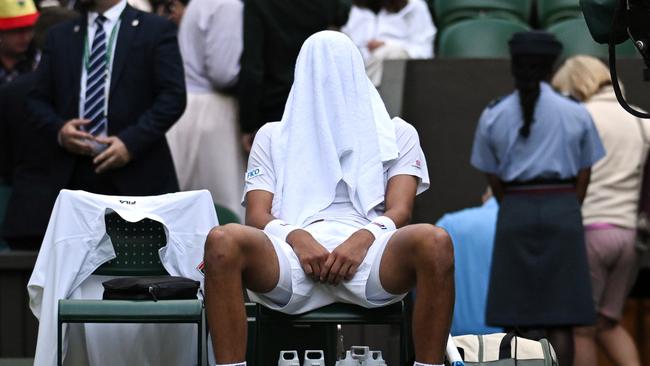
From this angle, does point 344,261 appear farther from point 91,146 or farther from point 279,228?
point 91,146

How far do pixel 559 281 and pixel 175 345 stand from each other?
2.67m

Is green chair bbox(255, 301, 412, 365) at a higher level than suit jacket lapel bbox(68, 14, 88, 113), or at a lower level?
lower

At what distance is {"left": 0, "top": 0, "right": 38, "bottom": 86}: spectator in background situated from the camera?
9.37 meters

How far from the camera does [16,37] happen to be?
938 cm

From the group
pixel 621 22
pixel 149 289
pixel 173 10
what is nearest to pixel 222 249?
pixel 149 289

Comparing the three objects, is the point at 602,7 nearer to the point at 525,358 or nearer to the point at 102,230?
the point at 525,358

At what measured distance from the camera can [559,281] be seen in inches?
332

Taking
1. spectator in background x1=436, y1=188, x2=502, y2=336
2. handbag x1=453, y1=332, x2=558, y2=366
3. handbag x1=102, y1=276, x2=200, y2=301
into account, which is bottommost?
spectator in background x1=436, y1=188, x2=502, y2=336

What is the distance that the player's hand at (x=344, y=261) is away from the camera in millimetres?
5965

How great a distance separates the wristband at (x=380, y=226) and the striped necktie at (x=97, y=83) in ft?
7.10

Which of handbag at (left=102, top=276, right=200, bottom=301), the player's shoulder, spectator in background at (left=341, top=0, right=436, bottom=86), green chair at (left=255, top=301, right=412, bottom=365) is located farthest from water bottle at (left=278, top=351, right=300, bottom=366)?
spectator in background at (left=341, top=0, right=436, bottom=86)

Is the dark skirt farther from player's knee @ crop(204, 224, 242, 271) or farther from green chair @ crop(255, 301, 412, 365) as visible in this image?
player's knee @ crop(204, 224, 242, 271)

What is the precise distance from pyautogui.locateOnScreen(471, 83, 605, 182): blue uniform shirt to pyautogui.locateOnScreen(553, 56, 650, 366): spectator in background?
495 mm

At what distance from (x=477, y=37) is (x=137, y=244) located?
4.90 metres
